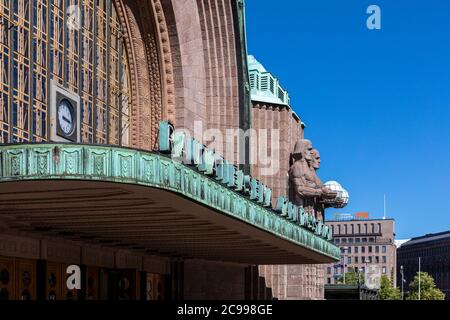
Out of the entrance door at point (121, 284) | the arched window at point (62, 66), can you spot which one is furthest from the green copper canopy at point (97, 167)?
the entrance door at point (121, 284)

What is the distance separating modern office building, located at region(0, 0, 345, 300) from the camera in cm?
2057

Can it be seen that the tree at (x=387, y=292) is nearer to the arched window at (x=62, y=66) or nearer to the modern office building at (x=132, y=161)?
the modern office building at (x=132, y=161)

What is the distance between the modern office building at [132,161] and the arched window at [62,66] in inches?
2.7

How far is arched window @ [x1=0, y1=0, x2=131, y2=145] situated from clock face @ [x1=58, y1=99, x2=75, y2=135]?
0.75m

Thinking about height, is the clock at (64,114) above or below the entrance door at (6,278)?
above

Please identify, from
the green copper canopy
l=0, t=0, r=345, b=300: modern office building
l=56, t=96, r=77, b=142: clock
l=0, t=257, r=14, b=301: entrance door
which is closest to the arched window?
l=0, t=0, r=345, b=300: modern office building

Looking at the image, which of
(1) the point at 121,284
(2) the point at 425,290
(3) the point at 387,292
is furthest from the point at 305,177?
(2) the point at 425,290

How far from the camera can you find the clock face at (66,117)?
105ft

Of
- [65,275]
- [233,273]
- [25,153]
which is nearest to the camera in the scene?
[25,153]
